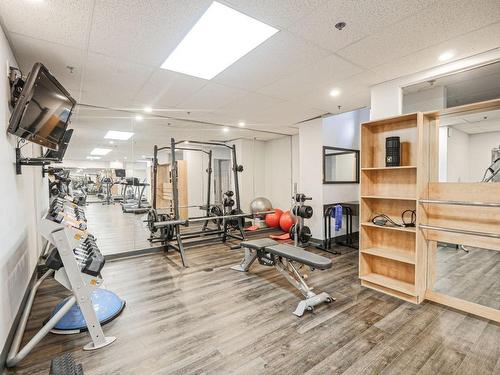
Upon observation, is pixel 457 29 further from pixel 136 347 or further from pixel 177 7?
pixel 136 347

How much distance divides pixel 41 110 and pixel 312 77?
2.89m

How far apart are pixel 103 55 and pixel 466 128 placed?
4.03 m

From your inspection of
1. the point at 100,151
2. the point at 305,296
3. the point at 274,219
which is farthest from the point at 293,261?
the point at 100,151

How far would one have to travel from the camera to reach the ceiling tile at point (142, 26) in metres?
1.84

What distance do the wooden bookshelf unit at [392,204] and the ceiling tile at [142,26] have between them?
2.47 meters

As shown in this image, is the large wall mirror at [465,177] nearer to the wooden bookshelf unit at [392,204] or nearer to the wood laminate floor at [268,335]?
the wooden bookshelf unit at [392,204]

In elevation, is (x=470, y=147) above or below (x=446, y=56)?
below

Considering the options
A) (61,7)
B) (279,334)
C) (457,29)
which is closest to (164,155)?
(61,7)

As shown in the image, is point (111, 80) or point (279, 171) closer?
point (111, 80)

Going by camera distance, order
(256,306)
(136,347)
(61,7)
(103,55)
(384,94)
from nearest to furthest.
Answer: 1. (61,7)
2. (136,347)
3. (103,55)
4. (256,306)
5. (384,94)

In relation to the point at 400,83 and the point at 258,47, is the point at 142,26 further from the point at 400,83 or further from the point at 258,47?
the point at 400,83

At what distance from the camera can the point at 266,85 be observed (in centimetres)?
342

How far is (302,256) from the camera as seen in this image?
2.88 metres

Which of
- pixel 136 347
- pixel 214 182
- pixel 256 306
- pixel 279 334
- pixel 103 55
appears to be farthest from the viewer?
pixel 214 182
